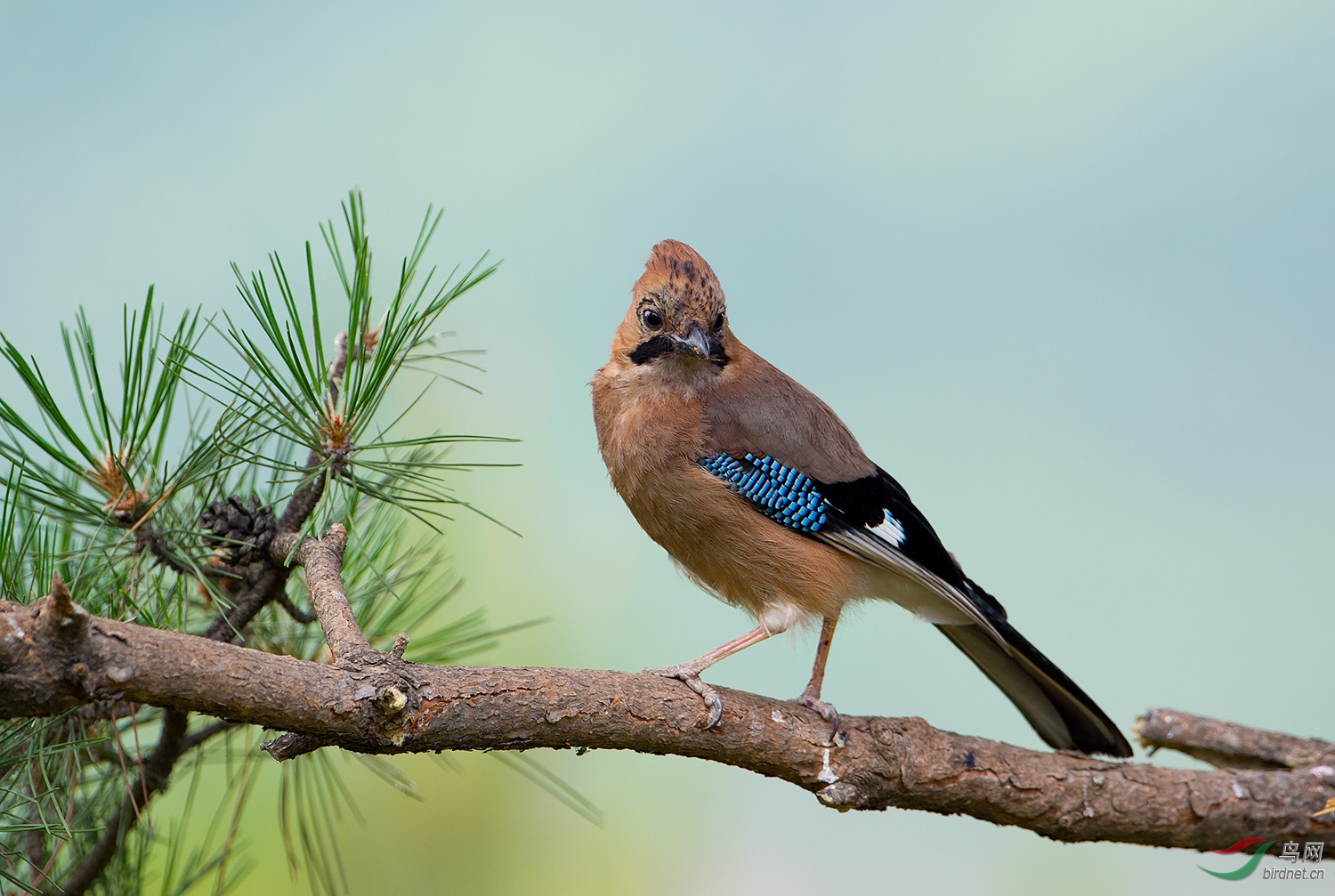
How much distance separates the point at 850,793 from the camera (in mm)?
2709

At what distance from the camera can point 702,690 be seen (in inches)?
97.6

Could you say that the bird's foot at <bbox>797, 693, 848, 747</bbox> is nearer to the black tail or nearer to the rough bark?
the rough bark

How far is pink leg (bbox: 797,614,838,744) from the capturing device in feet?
9.02

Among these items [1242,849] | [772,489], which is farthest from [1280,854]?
[772,489]

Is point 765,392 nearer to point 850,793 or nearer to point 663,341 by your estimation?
point 663,341

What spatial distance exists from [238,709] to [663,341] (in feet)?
5.35

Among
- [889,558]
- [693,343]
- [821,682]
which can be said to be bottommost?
[821,682]

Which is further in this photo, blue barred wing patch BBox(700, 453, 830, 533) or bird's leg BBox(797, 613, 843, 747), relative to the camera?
blue barred wing patch BBox(700, 453, 830, 533)

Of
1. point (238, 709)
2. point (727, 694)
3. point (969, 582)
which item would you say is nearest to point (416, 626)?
point (727, 694)

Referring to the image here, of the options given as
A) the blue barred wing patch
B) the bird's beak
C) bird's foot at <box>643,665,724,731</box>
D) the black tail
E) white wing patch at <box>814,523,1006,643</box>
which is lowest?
bird's foot at <box>643,665,724,731</box>

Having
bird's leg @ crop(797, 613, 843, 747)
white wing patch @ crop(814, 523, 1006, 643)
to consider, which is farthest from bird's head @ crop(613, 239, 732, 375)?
bird's leg @ crop(797, 613, 843, 747)

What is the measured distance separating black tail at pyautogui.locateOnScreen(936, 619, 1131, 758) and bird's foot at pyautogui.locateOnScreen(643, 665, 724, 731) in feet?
3.30

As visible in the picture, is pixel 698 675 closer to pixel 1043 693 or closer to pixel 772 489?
pixel 772 489

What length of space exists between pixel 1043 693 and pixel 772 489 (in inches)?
40.4
